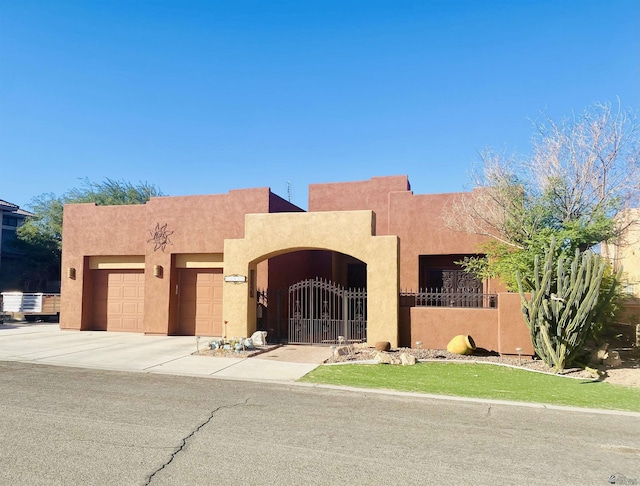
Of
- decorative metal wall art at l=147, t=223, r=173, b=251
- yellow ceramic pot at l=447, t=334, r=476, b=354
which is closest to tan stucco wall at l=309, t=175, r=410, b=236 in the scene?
decorative metal wall art at l=147, t=223, r=173, b=251

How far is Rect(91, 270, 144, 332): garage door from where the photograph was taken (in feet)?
62.0

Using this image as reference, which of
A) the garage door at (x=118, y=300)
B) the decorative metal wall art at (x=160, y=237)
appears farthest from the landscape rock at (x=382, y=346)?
the garage door at (x=118, y=300)

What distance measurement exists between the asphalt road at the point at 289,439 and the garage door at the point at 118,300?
10286 mm

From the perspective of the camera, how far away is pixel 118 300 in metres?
19.2

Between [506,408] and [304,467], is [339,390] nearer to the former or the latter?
[506,408]

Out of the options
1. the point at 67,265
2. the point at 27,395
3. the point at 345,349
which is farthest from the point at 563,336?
the point at 67,265

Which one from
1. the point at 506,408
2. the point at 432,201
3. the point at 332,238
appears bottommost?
the point at 506,408

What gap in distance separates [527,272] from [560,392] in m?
4.86

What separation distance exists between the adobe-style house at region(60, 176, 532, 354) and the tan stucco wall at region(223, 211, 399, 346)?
0.11 feet

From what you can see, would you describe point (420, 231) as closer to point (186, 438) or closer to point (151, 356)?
point (151, 356)

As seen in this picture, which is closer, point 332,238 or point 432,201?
point 332,238

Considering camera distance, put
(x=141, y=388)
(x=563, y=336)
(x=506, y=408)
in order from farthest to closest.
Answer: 1. (x=563, y=336)
2. (x=141, y=388)
3. (x=506, y=408)

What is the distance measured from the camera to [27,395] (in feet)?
26.0

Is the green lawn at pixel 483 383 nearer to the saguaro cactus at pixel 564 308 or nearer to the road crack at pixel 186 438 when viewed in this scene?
the saguaro cactus at pixel 564 308
